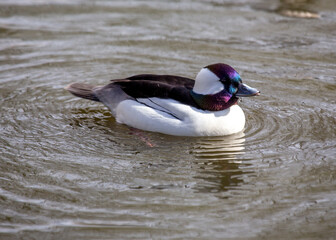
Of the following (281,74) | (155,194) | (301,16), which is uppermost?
(301,16)

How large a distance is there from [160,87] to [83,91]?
1.28 m

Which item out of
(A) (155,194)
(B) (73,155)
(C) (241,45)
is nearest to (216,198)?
(A) (155,194)

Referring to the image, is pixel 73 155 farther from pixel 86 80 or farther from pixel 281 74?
pixel 281 74

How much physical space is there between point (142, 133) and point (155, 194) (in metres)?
1.66

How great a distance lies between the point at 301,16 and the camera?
11.5 metres

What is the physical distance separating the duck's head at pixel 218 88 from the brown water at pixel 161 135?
0.46m

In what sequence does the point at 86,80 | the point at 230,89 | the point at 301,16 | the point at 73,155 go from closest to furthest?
the point at 73,155
the point at 230,89
the point at 86,80
the point at 301,16

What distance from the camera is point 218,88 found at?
697 cm

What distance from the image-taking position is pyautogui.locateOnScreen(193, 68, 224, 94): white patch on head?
6.93m

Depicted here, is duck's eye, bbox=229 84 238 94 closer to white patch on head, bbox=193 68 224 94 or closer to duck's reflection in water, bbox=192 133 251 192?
white patch on head, bbox=193 68 224 94

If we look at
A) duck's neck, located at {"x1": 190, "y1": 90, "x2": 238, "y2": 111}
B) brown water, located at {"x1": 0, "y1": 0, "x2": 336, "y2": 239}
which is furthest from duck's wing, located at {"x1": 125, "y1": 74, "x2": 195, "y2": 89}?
brown water, located at {"x1": 0, "y1": 0, "x2": 336, "y2": 239}

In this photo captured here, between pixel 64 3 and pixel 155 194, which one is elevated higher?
pixel 64 3

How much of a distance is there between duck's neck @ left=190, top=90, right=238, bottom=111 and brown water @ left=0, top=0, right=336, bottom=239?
40 cm

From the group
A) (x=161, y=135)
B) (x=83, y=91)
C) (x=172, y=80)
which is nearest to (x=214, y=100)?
(x=172, y=80)
